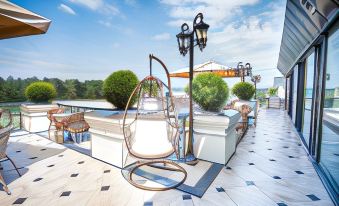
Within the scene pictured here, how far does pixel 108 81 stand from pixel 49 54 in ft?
63.7

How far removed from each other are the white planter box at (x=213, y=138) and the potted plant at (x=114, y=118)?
124cm

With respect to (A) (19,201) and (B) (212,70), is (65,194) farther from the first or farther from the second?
(B) (212,70)

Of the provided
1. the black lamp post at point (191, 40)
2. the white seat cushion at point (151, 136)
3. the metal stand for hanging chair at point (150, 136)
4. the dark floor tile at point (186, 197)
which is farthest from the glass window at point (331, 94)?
the white seat cushion at point (151, 136)

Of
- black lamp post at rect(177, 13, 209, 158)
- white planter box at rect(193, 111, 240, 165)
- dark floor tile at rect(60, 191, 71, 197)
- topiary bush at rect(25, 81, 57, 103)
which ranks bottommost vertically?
dark floor tile at rect(60, 191, 71, 197)

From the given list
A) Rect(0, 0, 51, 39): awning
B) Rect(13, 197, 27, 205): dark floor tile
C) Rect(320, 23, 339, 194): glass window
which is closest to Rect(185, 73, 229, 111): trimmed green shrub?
Rect(320, 23, 339, 194): glass window

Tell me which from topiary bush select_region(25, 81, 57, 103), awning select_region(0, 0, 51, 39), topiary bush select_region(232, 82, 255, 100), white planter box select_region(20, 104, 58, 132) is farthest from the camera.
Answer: topiary bush select_region(232, 82, 255, 100)

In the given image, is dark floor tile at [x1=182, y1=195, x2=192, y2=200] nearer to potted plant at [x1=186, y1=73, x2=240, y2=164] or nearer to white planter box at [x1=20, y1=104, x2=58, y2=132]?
potted plant at [x1=186, y1=73, x2=240, y2=164]

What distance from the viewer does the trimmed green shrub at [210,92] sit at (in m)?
3.43

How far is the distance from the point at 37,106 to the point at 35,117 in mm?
321

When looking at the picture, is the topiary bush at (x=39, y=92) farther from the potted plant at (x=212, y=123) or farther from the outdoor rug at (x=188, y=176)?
the potted plant at (x=212, y=123)

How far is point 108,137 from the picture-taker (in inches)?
111

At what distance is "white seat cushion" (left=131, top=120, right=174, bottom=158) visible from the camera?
7.87ft

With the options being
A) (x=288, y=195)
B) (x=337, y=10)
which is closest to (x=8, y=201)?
(x=288, y=195)

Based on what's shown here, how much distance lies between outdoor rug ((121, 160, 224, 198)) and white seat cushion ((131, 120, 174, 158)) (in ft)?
1.48
